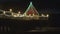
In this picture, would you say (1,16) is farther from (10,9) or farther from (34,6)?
(34,6)

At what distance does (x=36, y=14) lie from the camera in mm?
1179

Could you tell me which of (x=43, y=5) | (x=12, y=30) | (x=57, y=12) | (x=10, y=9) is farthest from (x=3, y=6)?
(x=57, y=12)

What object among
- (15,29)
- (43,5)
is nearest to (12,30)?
(15,29)

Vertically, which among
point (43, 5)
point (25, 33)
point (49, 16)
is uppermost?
point (43, 5)

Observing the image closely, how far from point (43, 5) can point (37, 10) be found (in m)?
0.07

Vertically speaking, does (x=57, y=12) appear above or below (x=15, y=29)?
above

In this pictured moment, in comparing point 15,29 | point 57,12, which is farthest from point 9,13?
point 57,12

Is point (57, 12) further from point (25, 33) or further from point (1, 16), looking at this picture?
point (1, 16)

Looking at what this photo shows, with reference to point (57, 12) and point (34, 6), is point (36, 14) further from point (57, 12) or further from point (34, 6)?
point (57, 12)

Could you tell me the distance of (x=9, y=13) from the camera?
1.17 metres

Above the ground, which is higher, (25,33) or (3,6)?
(3,6)

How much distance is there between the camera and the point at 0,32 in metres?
1.11

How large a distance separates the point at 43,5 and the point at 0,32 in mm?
452

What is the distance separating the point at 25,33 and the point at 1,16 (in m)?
0.26
